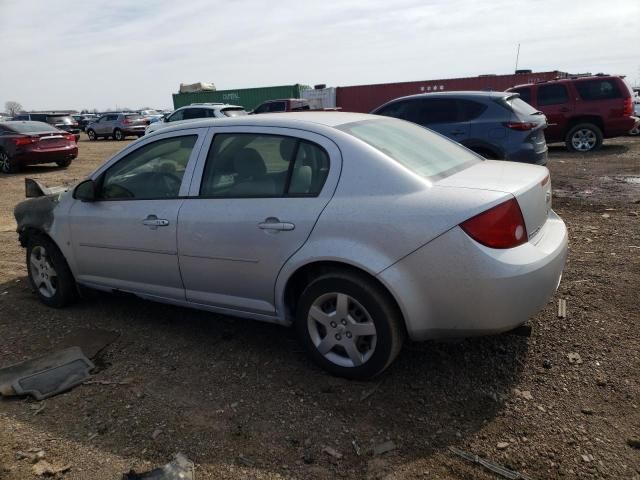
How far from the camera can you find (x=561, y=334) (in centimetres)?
359

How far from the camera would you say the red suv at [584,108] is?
12.8 metres

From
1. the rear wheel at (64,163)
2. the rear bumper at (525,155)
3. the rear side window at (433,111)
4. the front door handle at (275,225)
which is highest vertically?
the rear side window at (433,111)

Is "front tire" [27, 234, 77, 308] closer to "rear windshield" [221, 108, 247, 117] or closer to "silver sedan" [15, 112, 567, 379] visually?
"silver sedan" [15, 112, 567, 379]

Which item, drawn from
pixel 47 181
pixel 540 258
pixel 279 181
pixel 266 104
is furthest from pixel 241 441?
pixel 266 104

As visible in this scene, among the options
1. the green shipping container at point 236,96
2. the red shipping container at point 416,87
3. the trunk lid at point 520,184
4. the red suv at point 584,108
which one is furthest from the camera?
the green shipping container at point 236,96

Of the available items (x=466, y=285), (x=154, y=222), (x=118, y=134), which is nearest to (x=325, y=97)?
(x=118, y=134)

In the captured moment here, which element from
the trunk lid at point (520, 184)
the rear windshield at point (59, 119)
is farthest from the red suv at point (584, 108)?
the rear windshield at point (59, 119)

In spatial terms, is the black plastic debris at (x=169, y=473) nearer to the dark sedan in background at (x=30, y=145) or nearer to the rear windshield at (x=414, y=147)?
the rear windshield at (x=414, y=147)

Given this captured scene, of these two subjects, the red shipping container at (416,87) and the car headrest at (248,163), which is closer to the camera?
the car headrest at (248,163)

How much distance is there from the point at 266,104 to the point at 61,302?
18012mm

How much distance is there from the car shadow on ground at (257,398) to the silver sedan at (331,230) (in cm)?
26

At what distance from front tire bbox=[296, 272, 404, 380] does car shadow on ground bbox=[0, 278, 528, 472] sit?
0.49 feet

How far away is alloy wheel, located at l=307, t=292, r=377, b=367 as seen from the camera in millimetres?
3004

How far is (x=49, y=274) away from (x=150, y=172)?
5.04 feet
